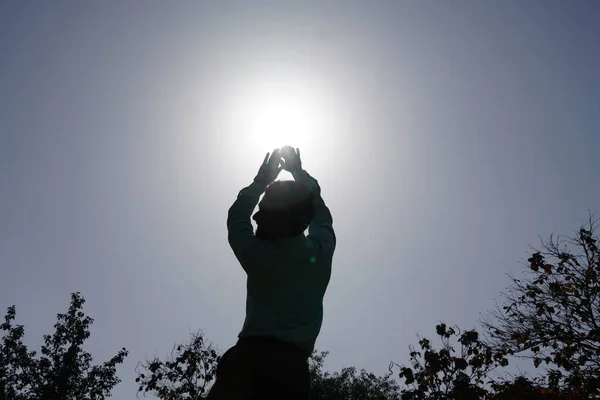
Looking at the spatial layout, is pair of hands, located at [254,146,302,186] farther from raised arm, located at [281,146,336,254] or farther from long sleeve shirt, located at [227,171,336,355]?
long sleeve shirt, located at [227,171,336,355]

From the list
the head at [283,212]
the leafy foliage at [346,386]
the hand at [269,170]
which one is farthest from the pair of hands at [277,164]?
the leafy foliage at [346,386]

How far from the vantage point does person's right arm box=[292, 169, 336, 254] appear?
221 centimetres

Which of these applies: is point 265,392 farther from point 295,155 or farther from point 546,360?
point 546,360

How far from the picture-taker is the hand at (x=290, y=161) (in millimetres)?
2605

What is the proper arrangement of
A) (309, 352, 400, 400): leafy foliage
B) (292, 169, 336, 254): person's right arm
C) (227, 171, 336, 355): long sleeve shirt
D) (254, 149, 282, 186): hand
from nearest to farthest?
1. (227, 171, 336, 355): long sleeve shirt
2. (292, 169, 336, 254): person's right arm
3. (254, 149, 282, 186): hand
4. (309, 352, 400, 400): leafy foliage

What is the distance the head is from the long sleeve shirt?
0.14 ft

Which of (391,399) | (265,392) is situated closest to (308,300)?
(265,392)

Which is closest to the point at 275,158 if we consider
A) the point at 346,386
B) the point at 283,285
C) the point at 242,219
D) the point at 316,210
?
the point at 316,210

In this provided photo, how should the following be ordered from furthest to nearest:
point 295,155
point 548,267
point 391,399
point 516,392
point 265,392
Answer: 1. point 391,399
2. point 548,267
3. point 516,392
4. point 295,155
5. point 265,392

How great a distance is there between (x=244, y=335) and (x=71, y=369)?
1128 inches

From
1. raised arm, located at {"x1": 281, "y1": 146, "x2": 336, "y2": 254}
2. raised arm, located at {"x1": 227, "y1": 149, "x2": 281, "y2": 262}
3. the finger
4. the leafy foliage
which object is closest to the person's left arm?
raised arm, located at {"x1": 227, "y1": 149, "x2": 281, "y2": 262}

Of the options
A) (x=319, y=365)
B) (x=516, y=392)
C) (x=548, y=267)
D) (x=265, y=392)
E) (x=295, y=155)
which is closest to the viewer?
(x=265, y=392)

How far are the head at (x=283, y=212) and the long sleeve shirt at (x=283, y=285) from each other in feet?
0.14

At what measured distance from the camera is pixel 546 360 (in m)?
12.6
